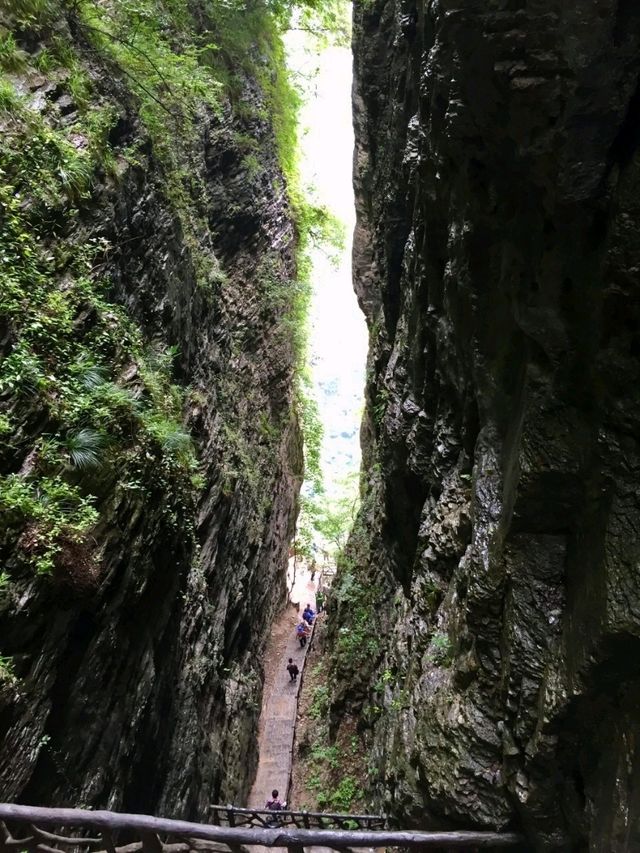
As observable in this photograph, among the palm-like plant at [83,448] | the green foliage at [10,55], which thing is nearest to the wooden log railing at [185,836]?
the palm-like plant at [83,448]

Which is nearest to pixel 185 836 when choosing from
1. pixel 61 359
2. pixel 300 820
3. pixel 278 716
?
pixel 61 359

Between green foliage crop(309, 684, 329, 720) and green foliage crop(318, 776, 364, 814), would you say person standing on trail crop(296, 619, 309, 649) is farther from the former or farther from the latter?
green foliage crop(318, 776, 364, 814)

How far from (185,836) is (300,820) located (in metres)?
5.87

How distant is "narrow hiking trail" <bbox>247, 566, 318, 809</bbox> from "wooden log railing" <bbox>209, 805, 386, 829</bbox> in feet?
5.99

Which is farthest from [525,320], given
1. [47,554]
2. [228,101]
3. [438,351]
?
[228,101]

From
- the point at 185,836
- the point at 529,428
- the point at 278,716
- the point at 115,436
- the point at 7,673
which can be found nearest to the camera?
the point at 185,836

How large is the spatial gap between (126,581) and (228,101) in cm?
1241

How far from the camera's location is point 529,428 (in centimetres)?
419

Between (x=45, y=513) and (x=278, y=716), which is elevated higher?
(x=45, y=513)

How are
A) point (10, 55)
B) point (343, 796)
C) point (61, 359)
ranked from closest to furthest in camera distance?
1. point (61, 359)
2. point (10, 55)
3. point (343, 796)

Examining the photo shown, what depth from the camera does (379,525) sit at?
1148 centimetres

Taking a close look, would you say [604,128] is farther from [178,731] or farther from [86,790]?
[178,731]

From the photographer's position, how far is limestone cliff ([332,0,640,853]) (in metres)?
3.31

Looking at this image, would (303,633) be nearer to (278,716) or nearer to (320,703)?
(278,716)
